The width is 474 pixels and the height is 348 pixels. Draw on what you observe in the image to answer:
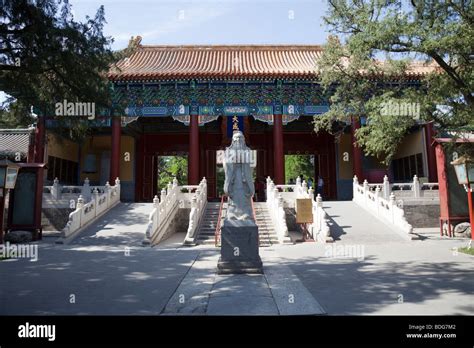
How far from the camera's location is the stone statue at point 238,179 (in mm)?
6133

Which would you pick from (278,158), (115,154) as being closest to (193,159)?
(115,154)

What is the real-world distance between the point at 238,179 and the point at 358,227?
5.66 m

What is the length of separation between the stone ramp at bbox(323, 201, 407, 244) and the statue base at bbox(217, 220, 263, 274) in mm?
4432

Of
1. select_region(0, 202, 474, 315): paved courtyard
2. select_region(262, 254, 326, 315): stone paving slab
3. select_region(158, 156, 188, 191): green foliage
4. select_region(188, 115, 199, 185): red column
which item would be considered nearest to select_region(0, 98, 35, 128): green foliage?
select_region(0, 202, 474, 315): paved courtyard

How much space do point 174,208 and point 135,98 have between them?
6.06m

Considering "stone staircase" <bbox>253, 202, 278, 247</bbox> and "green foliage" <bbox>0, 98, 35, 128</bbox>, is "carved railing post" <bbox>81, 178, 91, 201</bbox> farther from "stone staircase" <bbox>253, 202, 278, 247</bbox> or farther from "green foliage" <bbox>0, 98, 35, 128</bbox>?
"stone staircase" <bbox>253, 202, 278, 247</bbox>

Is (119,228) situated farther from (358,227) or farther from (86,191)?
(358,227)

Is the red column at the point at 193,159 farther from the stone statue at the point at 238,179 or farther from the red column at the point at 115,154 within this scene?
the stone statue at the point at 238,179

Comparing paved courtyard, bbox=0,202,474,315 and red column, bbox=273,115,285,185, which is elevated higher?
red column, bbox=273,115,285,185

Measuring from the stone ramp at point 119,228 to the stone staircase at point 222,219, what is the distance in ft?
5.84

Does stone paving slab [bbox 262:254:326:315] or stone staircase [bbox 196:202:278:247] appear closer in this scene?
stone paving slab [bbox 262:254:326:315]

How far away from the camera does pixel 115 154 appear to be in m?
14.4

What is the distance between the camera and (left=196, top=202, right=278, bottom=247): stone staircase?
9.90m

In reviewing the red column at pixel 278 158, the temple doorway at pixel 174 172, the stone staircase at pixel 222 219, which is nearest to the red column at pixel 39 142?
the stone staircase at pixel 222 219
